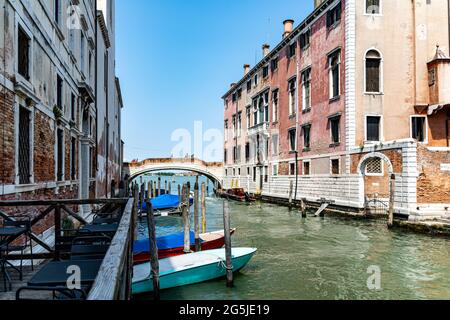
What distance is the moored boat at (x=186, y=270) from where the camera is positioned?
24.5 feet

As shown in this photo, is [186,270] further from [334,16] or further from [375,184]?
[334,16]

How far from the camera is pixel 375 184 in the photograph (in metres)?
17.8

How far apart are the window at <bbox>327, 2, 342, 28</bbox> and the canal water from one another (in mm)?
10310

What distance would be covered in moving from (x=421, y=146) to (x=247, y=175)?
774 inches

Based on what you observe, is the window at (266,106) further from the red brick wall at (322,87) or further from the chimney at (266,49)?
the chimney at (266,49)

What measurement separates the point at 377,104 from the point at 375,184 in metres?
3.92

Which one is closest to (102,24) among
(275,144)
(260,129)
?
(275,144)

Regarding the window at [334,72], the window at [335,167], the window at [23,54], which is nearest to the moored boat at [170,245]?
the window at [23,54]

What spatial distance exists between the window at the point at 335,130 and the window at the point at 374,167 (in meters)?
2.28

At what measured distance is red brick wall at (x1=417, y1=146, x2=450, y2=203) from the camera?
1480cm
